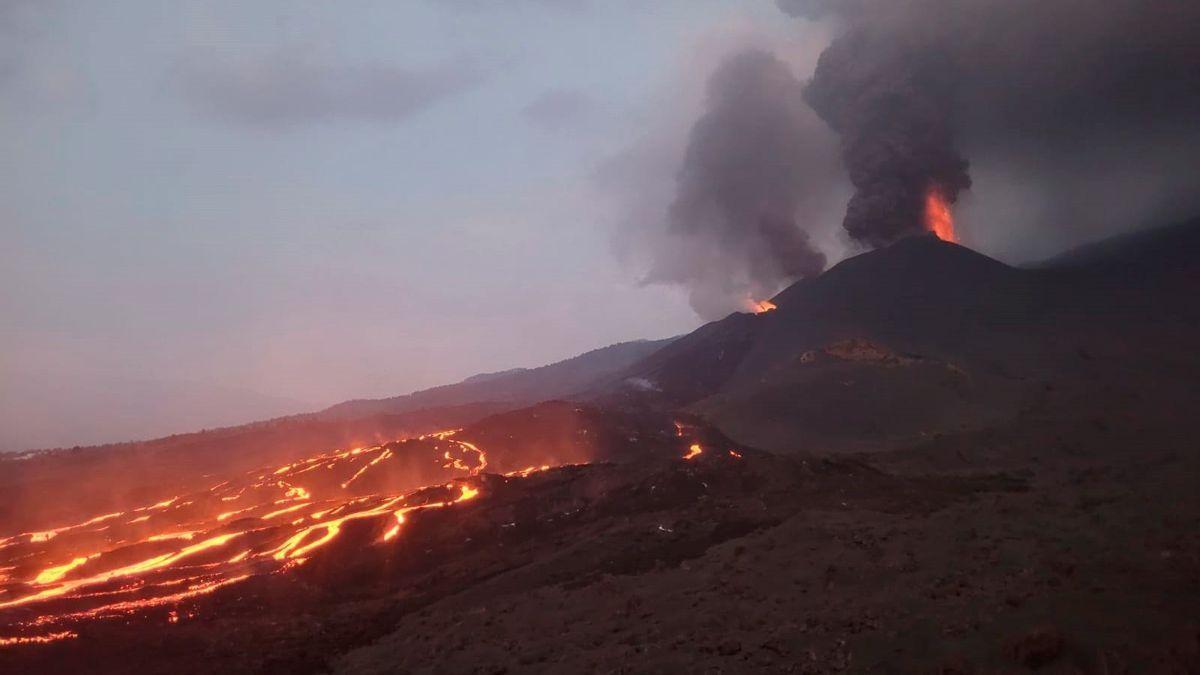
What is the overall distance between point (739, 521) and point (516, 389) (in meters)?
121

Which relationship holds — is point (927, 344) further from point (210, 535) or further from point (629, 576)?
point (210, 535)

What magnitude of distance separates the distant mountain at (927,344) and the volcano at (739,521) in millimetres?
469

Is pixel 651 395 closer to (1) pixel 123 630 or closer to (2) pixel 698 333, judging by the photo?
(2) pixel 698 333

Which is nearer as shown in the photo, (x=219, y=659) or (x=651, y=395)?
(x=219, y=659)

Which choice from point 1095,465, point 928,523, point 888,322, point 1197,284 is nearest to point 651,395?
point 888,322

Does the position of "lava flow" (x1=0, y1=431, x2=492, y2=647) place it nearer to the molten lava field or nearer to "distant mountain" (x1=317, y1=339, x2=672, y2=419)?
the molten lava field

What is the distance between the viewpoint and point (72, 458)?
292ft

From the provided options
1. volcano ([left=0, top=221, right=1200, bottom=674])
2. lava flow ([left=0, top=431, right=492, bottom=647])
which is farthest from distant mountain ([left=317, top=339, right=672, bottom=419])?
lava flow ([left=0, top=431, right=492, bottom=647])

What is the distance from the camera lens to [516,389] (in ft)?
497

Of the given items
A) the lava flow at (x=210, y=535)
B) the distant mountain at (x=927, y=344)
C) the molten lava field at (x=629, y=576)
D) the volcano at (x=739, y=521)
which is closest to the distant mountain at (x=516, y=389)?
the distant mountain at (x=927, y=344)

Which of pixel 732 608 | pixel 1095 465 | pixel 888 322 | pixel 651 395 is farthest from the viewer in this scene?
pixel 651 395

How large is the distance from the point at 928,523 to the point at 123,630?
2826cm

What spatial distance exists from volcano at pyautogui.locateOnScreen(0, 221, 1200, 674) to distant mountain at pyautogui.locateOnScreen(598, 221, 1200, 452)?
1.54 feet

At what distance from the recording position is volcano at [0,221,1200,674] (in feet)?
57.4
